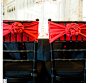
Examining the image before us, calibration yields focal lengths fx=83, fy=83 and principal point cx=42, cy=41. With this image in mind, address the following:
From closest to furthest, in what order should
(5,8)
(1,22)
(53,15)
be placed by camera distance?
(1,22) → (53,15) → (5,8)

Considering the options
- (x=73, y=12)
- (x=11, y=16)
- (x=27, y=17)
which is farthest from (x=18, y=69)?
(x=73, y=12)

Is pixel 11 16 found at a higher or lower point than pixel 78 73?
higher

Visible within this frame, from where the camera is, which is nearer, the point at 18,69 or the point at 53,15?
the point at 18,69

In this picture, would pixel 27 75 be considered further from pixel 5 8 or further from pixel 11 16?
pixel 5 8

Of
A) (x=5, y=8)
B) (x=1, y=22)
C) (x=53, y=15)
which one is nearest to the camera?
(x=1, y=22)

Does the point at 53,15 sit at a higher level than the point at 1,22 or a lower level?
higher

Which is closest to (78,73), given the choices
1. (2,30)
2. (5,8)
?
(2,30)

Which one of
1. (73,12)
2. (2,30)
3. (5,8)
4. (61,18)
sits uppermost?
(5,8)

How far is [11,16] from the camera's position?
98.4 inches

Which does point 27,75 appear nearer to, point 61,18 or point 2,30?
point 2,30

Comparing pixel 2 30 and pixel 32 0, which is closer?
pixel 2 30

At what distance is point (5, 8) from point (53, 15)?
1487mm

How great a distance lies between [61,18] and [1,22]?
6.44 feet

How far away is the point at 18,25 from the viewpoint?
78 centimetres
